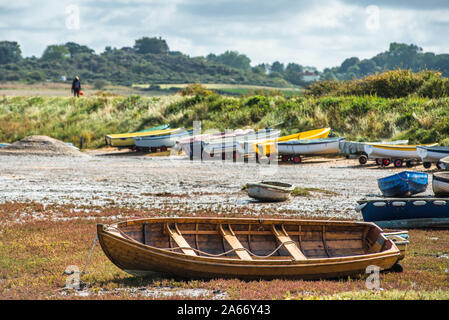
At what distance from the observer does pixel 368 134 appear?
112 ft

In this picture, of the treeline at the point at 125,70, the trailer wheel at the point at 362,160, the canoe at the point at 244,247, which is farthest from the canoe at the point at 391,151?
the treeline at the point at 125,70

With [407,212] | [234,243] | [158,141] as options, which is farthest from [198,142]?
[234,243]

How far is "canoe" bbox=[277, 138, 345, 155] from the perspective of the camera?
31.1m

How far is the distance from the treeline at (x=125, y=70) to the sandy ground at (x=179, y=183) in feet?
290

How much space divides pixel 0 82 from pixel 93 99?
3251 inches

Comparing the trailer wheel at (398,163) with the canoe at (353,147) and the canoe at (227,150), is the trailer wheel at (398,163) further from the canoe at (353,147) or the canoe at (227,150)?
the canoe at (227,150)

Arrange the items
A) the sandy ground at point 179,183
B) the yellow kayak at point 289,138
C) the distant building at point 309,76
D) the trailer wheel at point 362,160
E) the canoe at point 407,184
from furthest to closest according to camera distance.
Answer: the distant building at point 309,76 → the yellow kayak at point 289,138 → the trailer wheel at point 362,160 → the sandy ground at point 179,183 → the canoe at point 407,184

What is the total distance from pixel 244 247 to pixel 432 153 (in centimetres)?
1696

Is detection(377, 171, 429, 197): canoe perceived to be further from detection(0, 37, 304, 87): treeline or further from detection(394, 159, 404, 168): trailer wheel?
detection(0, 37, 304, 87): treeline

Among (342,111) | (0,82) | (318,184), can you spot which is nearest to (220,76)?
(0,82)

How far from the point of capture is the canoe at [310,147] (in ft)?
102

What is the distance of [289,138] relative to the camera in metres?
34.4

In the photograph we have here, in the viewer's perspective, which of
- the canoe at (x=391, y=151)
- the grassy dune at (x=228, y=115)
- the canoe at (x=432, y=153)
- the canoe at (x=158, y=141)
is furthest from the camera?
the canoe at (x=158, y=141)
